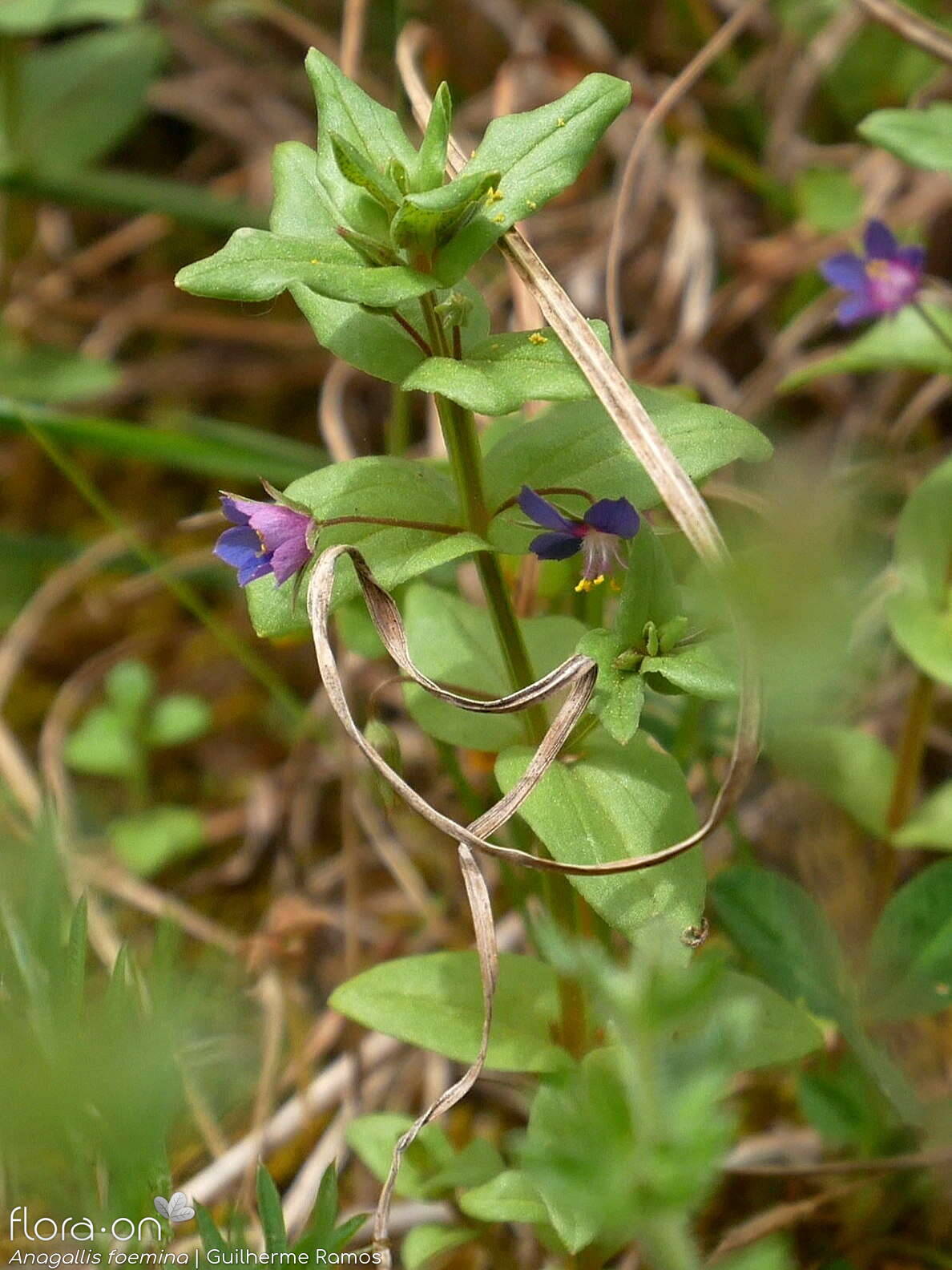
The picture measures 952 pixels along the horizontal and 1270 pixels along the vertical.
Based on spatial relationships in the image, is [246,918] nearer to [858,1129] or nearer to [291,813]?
[291,813]

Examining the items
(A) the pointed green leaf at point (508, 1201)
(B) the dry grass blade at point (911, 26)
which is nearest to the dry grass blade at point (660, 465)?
(A) the pointed green leaf at point (508, 1201)

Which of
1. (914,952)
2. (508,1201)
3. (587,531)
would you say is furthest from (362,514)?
(914,952)

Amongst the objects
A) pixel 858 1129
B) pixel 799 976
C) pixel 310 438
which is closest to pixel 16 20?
pixel 310 438

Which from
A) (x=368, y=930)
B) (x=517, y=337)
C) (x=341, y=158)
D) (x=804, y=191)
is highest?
(x=341, y=158)

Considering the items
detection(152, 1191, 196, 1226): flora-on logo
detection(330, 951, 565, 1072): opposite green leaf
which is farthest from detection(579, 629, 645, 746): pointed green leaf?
detection(152, 1191, 196, 1226): flora-on logo

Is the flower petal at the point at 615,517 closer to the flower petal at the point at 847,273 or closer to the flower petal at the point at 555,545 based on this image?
the flower petal at the point at 555,545

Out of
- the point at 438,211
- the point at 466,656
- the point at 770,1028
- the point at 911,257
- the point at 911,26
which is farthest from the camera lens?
the point at 911,26

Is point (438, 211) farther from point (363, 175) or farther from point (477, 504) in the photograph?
point (477, 504)
